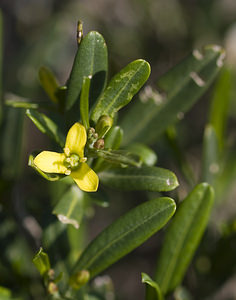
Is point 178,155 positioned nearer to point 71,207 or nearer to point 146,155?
point 146,155

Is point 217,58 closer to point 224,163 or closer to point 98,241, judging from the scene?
point 224,163

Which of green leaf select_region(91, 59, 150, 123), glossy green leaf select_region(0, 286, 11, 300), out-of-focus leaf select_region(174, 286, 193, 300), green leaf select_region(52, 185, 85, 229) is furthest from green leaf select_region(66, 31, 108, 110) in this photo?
out-of-focus leaf select_region(174, 286, 193, 300)

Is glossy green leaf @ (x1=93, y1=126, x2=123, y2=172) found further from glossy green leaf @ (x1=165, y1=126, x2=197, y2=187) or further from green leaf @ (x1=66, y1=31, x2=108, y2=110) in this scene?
glossy green leaf @ (x1=165, y1=126, x2=197, y2=187)

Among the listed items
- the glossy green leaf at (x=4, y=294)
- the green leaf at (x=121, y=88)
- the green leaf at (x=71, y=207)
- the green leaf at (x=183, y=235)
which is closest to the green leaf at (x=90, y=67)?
the green leaf at (x=121, y=88)

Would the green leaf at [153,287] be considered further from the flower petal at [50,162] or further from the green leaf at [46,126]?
the green leaf at [46,126]

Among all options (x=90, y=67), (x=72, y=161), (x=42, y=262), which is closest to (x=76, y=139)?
(x=72, y=161)

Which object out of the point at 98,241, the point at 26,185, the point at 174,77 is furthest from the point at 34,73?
the point at 98,241
